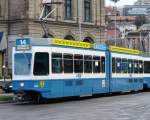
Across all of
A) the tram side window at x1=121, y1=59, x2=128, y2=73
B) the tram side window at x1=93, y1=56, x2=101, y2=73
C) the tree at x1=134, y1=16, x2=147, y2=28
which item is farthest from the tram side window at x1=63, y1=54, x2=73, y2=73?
the tree at x1=134, y1=16, x2=147, y2=28

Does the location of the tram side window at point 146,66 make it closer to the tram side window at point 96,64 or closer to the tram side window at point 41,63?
the tram side window at point 96,64

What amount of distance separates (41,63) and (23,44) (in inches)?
50.5

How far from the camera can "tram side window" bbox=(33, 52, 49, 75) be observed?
27.9 m

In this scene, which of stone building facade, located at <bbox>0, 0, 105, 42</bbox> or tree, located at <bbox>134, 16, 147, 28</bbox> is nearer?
stone building facade, located at <bbox>0, 0, 105, 42</bbox>

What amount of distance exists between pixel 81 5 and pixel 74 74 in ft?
124

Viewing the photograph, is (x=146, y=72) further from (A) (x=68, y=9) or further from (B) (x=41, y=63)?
(A) (x=68, y=9)

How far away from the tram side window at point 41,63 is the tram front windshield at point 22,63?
1.12ft

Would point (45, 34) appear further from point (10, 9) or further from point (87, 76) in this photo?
point (87, 76)

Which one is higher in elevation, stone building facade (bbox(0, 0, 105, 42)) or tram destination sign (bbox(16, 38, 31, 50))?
stone building facade (bbox(0, 0, 105, 42))

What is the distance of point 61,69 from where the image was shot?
1148 inches

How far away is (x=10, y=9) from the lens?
200 feet

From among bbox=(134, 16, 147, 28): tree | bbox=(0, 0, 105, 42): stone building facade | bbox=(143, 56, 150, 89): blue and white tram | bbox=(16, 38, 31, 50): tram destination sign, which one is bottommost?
bbox=(143, 56, 150, 89): blue and white tram

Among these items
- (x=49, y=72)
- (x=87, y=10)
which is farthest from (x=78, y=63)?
(x=87, y=10)

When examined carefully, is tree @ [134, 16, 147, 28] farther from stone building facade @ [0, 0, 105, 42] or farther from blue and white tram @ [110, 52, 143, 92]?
blue and white tram @ [110, 52, 143, 92]
